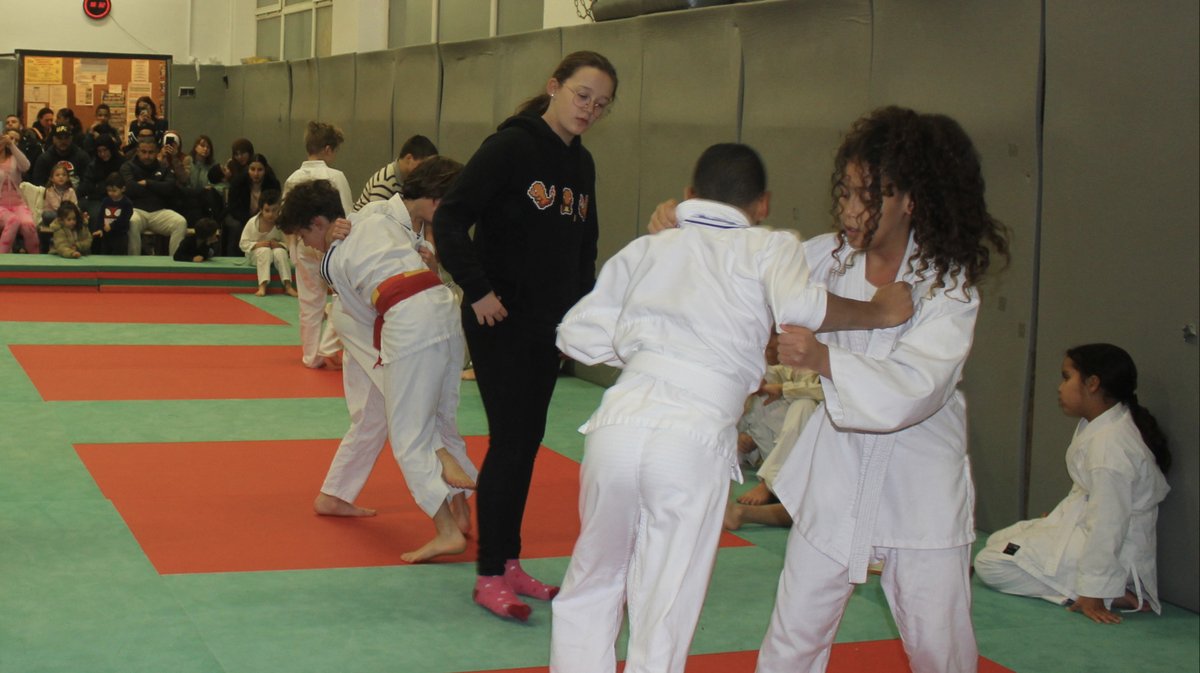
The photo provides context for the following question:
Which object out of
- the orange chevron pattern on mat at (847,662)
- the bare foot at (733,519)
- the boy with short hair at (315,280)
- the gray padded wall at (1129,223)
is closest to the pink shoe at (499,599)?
the orange chevron pattern on mat at (847,662)

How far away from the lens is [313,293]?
8984 millimetres

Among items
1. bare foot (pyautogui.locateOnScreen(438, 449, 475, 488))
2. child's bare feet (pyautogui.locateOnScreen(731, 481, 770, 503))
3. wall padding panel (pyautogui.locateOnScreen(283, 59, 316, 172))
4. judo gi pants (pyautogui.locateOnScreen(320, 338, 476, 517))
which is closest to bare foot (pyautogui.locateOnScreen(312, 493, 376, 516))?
judo gi pants (pyautogui.locateOnScreen(320, 338, 476, 517))

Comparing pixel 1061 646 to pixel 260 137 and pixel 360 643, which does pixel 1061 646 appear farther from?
pixel 260 137

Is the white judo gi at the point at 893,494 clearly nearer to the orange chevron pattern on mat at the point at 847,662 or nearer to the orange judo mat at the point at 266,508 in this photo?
the orange chevron pattern on mat at the point at 847,662

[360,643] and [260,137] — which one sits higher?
[260,137]

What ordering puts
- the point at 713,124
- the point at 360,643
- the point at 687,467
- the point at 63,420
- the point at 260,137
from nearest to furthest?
the point at 687,467 < the point at 360,643 < the point at 63,420 < the point at 713,124 < the point at 260,137

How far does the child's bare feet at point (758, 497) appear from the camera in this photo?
5.88m

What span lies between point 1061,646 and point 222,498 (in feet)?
11.1

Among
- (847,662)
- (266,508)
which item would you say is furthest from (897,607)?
(266,508)

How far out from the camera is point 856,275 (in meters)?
2.98

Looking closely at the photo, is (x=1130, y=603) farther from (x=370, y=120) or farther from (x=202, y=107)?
(x=202, y=107)

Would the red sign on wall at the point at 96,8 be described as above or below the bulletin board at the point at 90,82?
above

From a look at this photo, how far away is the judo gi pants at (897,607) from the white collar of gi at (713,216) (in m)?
0.71

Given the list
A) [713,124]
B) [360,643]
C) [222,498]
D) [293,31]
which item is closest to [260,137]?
[293,31]
